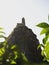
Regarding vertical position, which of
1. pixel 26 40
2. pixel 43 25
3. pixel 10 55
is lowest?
pixel 26 40

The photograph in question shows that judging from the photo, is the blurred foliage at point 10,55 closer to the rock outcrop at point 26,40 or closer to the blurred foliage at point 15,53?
the blurred foliage at point 15,53

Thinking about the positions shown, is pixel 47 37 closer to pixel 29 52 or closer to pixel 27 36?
pixel 29 52

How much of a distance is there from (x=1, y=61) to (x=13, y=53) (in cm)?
30

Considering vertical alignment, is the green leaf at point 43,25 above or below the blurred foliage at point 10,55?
above

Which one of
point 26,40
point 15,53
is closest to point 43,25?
point 15,53

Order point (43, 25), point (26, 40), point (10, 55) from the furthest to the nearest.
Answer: point (26, 40)
point (10, 55)
point (43, 25)

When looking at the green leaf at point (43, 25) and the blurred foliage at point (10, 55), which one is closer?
the green leaf at point (43, 25)

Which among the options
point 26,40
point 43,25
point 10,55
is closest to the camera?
point 43,25

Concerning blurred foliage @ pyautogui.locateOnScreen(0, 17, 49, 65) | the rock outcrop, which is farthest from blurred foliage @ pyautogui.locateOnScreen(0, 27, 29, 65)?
the rock outcrop

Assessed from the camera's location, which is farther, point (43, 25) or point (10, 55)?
point (10, 55)

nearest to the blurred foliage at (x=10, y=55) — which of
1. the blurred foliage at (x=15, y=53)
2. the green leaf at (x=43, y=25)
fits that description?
the blurred foliage at (x=15, y=53)

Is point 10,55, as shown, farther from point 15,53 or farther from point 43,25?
point 43,25

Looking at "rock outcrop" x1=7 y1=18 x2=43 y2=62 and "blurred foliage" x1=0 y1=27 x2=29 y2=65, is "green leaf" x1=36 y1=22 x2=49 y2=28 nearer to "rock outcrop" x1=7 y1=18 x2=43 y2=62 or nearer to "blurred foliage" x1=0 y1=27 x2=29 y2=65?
"blurred foliage" x1=0 y1=27 x2=29 y2=65

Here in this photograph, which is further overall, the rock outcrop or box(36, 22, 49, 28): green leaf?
the rock outcrop
